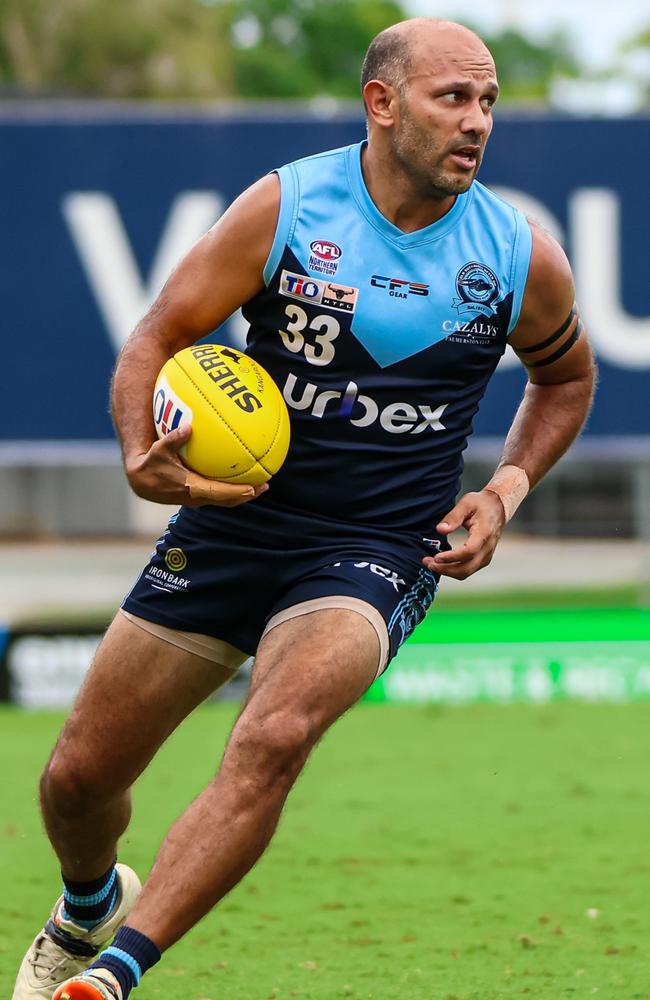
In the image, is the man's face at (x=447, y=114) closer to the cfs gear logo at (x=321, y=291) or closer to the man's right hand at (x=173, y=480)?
the cfs gear logo at (x=321, y=291)

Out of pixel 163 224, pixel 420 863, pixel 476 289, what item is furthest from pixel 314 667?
pixel 163 224

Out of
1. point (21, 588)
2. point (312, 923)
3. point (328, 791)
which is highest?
point (312, 923)

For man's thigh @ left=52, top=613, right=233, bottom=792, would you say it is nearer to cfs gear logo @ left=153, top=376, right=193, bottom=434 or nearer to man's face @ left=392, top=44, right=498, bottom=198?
cfs gear logo @ left=153, top=376, right=193, bottom=434

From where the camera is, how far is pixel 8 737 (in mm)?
10336

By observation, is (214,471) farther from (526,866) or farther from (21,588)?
(21,588)

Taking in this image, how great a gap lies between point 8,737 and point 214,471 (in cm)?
634

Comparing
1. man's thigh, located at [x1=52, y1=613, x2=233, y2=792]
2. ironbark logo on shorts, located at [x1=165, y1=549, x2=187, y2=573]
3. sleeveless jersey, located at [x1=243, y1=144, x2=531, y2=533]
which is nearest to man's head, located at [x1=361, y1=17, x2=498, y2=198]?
sleeveless jersey, located at [x1=243, y1=144, x2=531, y2=533]

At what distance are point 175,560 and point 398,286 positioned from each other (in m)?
0.98

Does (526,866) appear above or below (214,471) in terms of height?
below

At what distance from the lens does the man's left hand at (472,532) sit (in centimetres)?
447

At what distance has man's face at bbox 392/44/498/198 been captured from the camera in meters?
4.47

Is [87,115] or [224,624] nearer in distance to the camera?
[224,624]

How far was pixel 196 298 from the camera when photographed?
4527mm

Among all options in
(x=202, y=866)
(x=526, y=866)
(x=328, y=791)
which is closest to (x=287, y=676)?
(x=202, y=866)
